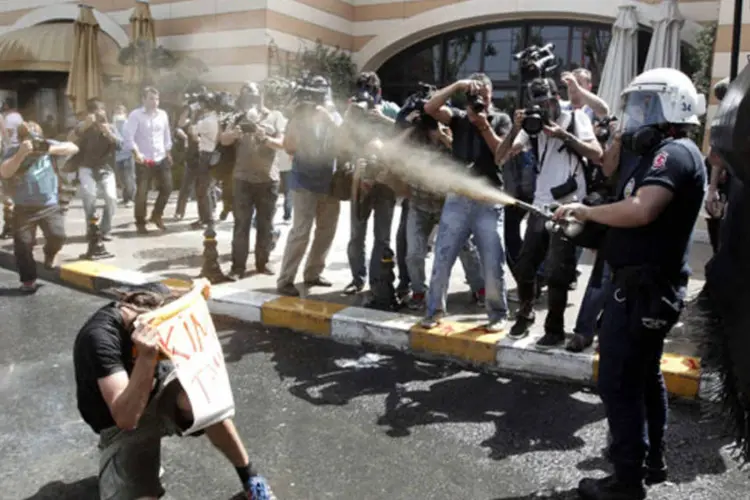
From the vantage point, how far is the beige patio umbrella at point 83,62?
12945 mm

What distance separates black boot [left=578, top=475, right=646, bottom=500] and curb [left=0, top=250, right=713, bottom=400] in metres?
1.08

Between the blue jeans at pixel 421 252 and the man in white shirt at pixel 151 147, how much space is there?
452cm

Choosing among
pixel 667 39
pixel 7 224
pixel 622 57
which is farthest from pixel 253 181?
pixel 667 39

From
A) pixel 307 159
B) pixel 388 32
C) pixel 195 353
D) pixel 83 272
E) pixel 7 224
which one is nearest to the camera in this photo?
pixel 195 353

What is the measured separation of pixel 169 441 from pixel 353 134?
3.16m

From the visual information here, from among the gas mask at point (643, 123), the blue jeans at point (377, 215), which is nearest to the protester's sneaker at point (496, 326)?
the blue jeans at point (377, 215)

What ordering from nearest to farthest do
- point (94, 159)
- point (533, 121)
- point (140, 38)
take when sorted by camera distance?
point (533, 121) → point (94, 159) → point (140, 38)

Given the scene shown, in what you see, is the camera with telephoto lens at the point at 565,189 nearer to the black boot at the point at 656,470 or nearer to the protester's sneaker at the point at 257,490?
the black boot at the point at 656,470

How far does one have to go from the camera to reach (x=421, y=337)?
4.69 meters

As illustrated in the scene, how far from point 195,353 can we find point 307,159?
343cm

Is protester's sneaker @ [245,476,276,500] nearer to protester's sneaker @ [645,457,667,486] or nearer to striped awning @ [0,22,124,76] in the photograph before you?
protester's sneaker @ [645,457,667,486]

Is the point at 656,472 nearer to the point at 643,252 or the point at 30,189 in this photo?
the point at 643,252

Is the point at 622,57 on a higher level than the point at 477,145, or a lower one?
higher

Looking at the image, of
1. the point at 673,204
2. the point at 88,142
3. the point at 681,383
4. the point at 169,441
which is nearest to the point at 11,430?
the point at 169,441
